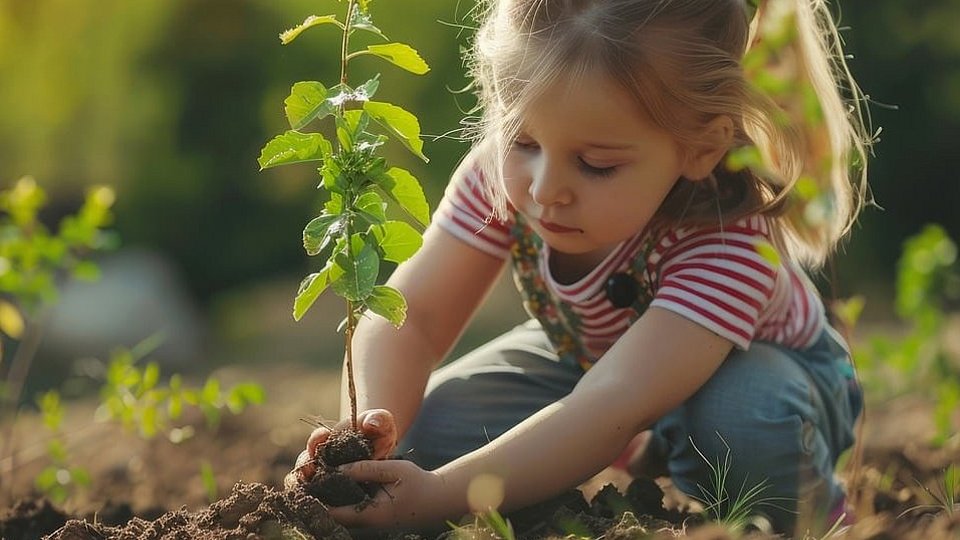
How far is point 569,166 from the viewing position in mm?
2049

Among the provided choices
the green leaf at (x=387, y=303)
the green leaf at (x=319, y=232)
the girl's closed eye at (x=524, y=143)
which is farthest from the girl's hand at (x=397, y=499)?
the girl's closed eye at (x=524, y=143)

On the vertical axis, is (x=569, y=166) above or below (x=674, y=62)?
below

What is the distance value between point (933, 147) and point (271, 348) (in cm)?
364

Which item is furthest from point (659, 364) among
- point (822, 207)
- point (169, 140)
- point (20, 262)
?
point (169, 140)

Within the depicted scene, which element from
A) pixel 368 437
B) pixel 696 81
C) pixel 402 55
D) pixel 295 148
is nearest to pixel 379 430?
pixel 368 437

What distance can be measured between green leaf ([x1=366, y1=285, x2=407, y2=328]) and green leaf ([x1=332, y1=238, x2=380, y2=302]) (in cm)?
3

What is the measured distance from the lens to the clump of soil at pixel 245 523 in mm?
1753

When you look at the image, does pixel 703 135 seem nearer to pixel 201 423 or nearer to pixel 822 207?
pixel 822 207

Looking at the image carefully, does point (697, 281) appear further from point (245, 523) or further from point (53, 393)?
point (53, 393)

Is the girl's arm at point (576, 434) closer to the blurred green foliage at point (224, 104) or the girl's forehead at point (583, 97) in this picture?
the girl's forehead at point (583, 97)

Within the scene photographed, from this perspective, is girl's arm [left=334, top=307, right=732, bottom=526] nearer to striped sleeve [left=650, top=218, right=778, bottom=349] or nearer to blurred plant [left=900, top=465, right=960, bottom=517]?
striped sleeve [left=650, top=218, right=778, bottom=349]

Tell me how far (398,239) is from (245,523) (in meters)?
0.45

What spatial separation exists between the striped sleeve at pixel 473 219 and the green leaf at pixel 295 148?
0.78 metres

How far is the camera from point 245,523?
176cm
